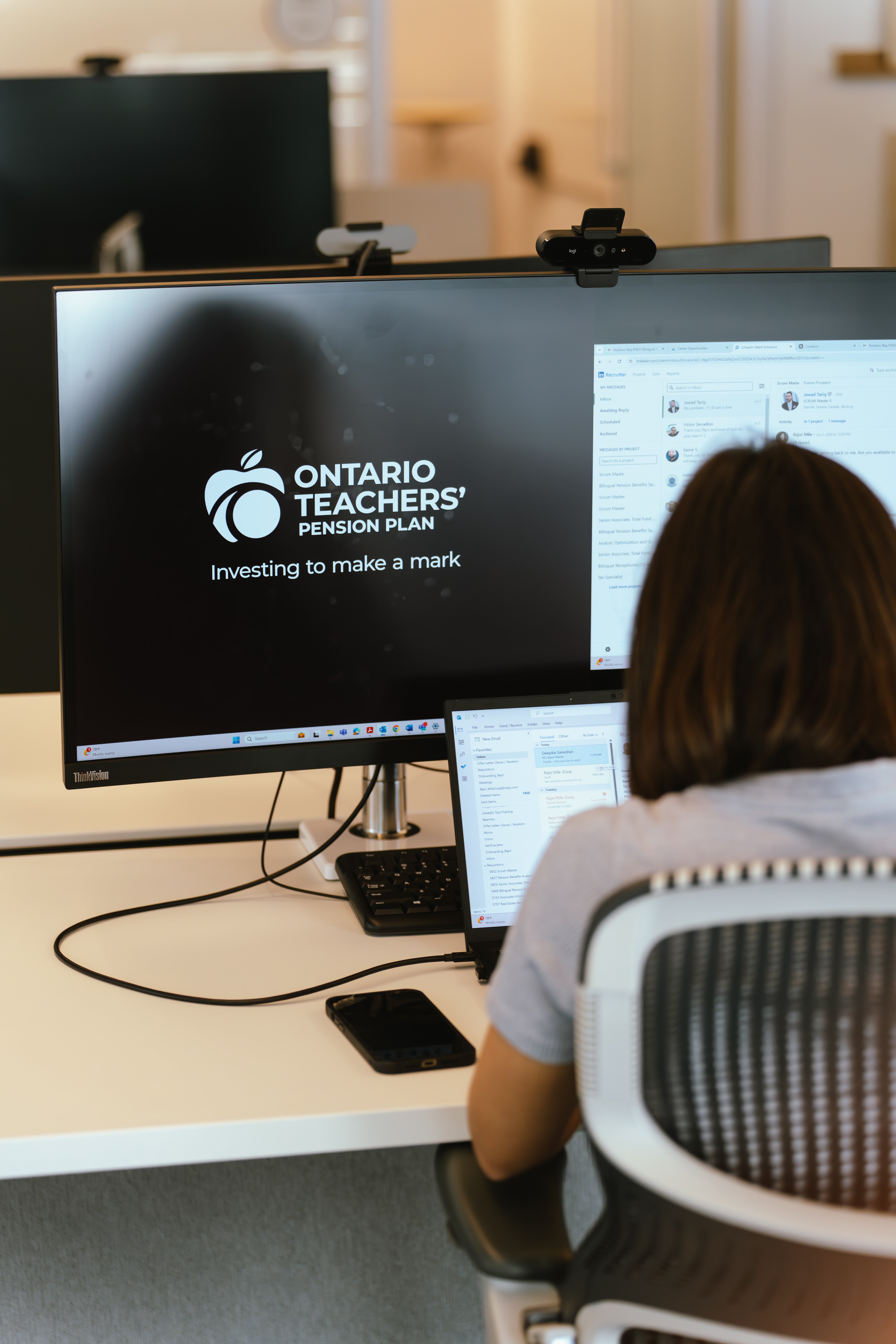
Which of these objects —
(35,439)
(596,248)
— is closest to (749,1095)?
(596,248)

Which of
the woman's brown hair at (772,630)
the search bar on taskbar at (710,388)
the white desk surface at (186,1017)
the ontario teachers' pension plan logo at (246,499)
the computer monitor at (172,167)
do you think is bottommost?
the white desk surface at (186,1017)

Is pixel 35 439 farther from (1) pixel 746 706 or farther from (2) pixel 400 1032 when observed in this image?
(1) pixel 746 706

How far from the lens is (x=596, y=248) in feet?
3.83

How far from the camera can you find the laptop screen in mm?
1085

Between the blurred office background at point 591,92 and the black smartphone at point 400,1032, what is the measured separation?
3240mm

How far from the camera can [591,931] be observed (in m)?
0.62

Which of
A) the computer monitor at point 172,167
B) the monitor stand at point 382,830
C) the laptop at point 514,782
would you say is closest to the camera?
the laptop at point 514,782

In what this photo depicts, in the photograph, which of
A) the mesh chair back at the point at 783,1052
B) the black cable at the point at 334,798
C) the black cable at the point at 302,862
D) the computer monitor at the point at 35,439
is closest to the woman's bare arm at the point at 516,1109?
the mesh chair back at the point at 783,1052

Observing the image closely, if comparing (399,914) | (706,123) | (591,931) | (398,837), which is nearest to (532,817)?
(399,914)

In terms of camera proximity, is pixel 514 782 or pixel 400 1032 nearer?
pixel 400 1032

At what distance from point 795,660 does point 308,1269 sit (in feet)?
3.38

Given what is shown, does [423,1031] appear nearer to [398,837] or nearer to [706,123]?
[398,837]

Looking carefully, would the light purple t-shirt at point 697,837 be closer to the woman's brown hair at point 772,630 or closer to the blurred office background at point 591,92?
the woman's brown hair at point 772,630

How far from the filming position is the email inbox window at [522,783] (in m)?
1.09
